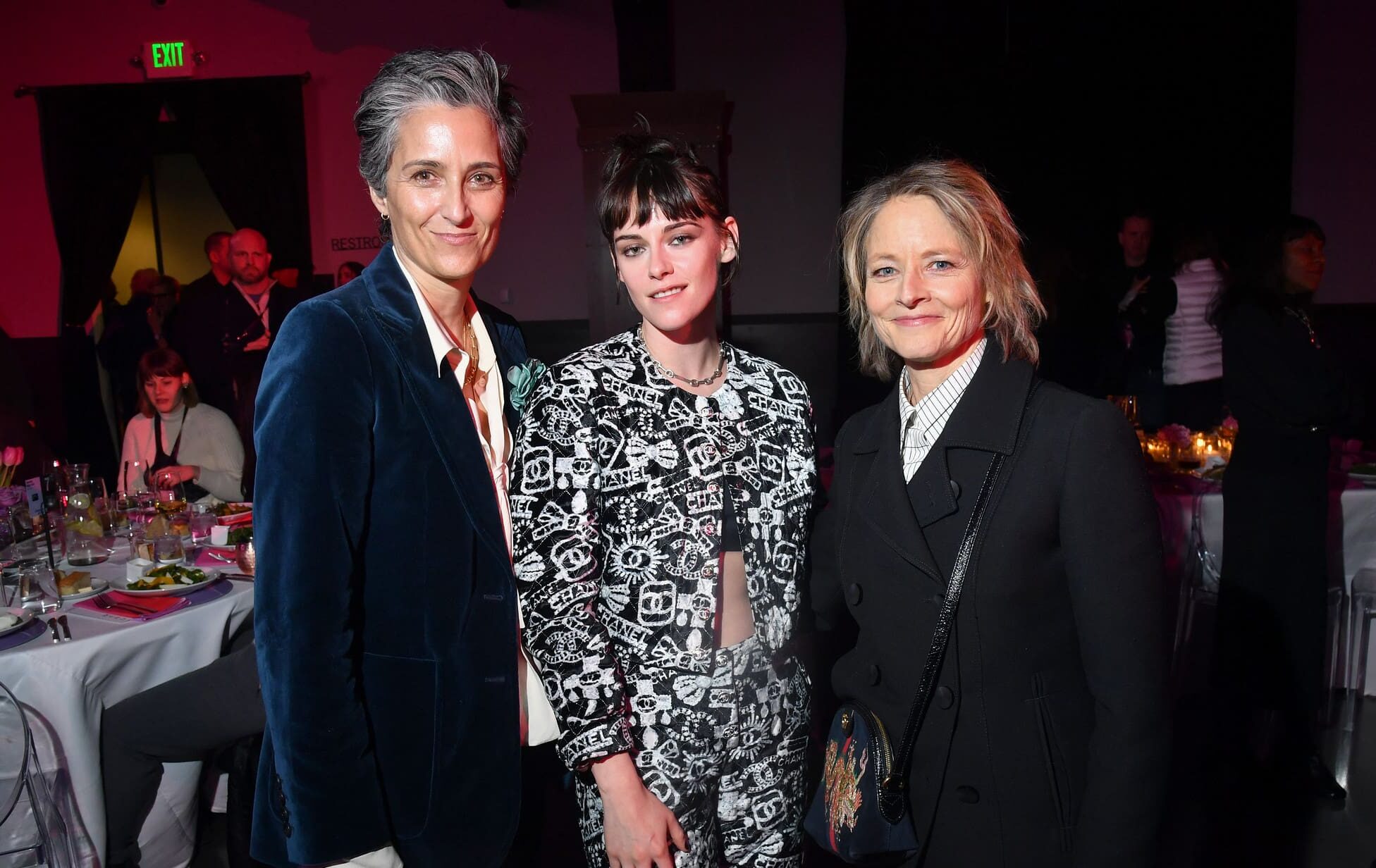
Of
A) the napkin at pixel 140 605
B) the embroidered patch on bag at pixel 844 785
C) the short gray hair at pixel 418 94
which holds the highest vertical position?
the short gray hair at pixel 418 94

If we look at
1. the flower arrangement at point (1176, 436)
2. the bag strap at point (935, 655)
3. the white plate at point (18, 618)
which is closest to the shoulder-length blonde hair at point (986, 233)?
the bag strap at point (935, 655)

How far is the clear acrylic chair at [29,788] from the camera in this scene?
7.43ft

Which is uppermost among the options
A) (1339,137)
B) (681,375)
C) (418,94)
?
(1339,137)

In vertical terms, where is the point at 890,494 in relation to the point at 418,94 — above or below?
below

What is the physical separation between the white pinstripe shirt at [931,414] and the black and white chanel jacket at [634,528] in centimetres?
21

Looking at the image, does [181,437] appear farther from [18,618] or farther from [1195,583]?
[1195,583]

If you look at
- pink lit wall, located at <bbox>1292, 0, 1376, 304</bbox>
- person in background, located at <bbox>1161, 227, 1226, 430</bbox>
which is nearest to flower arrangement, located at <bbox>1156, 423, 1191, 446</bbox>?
person in background, located at <bbox>1161, 227, 1226, 430</bbox>

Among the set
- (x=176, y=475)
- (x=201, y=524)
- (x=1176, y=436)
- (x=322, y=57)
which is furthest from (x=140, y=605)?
(x=322, y=57)

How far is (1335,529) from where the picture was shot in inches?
140

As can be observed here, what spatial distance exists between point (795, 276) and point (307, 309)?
7.09 meters

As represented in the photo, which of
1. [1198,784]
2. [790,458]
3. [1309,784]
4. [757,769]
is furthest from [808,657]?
[1309,784]

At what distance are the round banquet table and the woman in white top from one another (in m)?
1.38

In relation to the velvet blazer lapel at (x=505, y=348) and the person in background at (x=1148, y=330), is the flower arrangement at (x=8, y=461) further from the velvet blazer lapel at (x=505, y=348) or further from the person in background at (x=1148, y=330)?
the person in background at (x=1148, y=330)

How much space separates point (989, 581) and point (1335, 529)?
3.12m
